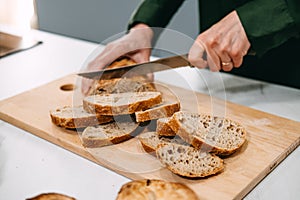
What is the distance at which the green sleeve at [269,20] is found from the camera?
1.16 meters

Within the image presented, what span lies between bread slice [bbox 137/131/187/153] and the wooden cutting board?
0.02m

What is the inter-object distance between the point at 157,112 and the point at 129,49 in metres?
0.39

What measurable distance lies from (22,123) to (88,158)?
0.24 metres

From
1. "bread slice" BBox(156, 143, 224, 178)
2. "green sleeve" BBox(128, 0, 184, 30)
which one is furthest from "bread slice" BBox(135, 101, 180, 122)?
"green sleeve" BBox(128, 0, 184, 30)

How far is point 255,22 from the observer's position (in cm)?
118

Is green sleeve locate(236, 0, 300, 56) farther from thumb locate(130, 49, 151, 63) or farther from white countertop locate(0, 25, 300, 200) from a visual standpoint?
thumb locate(130, 49, 151, 63)

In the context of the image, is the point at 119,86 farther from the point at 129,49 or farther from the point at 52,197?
the point at 52,197

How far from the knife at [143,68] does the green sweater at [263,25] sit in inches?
7.9

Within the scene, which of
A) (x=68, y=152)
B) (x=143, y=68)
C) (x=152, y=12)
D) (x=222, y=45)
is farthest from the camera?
(x=152, y=12)

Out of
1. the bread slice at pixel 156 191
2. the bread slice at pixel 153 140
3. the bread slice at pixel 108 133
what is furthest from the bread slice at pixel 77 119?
the bread slice at pixel 156 191

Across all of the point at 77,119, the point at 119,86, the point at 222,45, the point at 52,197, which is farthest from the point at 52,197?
the point at 222,45

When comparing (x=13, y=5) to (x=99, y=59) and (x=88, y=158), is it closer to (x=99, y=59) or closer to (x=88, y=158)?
(x=99, y=59)

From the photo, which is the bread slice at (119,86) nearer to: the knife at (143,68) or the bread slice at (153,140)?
the knife at (143,68)

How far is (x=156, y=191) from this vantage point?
2.87 ft
